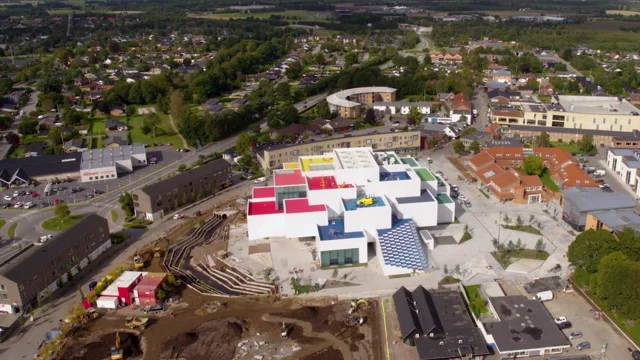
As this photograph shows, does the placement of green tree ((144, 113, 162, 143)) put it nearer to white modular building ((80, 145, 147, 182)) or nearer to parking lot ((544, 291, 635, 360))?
white modular building ((80, 145, 147, 182))

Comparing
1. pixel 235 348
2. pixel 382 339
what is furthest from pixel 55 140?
pixel 382 339

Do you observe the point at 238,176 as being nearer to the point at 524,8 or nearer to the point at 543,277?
the point at 543,277

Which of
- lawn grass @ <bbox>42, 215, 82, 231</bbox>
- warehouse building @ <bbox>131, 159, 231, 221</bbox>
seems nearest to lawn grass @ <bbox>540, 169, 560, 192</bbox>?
warehouse building @ <bbox>131, 159, 231, 221</bbox>

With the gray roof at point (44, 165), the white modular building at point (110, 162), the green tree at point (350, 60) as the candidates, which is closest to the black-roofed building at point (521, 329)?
the white modular building at point (110, 162)

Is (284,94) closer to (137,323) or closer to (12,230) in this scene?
(12,230)

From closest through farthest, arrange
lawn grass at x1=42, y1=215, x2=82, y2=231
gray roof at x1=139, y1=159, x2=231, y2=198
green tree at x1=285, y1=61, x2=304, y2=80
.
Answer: lawn grass at x1=42, y1=215, x2=82, y2=231 < gray roof at x1=139, y1=159, x2=231, y2=198 < green tree at x1=285, y1=61, x2=304, y2=80

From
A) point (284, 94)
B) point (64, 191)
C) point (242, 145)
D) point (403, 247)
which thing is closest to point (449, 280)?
point (403, 247)
